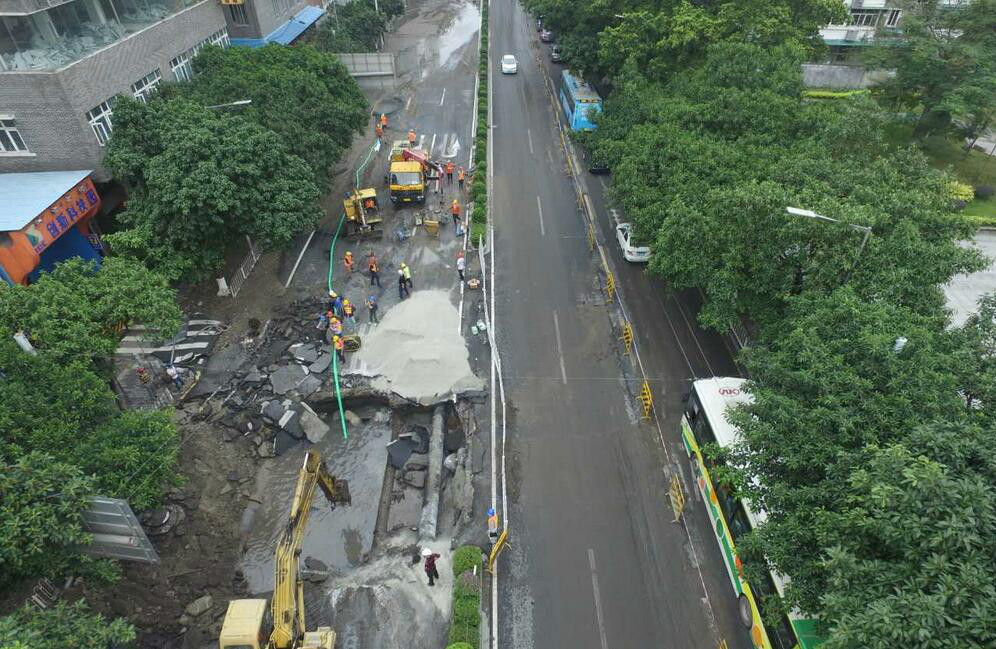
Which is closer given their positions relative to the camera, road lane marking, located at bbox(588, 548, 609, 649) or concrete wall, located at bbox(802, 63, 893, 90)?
road lane marking, located at bbox(588, 548, 609, 649)

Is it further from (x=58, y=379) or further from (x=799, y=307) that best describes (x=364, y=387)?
(x=799, y=307)

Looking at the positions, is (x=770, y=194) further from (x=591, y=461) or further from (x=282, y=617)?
(x=282, y=617)

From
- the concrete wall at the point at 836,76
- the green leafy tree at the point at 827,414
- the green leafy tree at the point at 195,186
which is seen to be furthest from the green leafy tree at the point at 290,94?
the concrete wall at the point at 836,76

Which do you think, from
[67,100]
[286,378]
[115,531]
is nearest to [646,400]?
[286,378]

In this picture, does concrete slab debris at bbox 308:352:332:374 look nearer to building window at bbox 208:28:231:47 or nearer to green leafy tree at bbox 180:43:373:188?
green leafy tree at bbox 180:43:373:188

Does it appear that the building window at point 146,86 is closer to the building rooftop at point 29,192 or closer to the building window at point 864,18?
the building rooftop at point 29,192

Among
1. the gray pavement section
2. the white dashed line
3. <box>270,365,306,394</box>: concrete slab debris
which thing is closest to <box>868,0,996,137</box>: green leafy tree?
the gray pavement section
